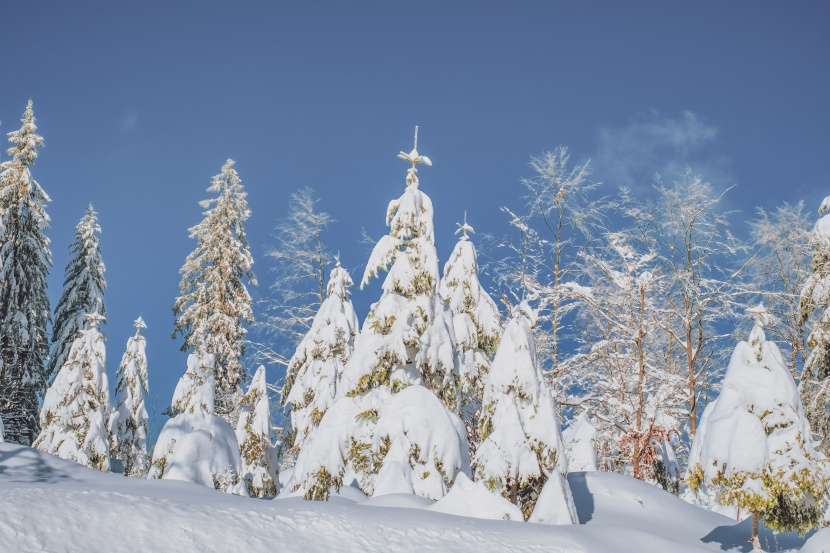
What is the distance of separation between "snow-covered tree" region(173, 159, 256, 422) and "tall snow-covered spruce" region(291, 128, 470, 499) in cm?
1308

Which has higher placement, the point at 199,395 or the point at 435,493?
the point at 199,395

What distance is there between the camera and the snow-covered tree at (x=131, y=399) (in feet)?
83.6

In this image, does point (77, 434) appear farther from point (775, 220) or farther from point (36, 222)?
point (775, 220)

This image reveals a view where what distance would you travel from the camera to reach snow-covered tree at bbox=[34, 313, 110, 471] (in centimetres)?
1797

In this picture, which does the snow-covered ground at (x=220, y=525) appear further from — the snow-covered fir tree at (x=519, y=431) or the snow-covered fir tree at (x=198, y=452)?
the snow-covered fir tree at (x=198, y=452)

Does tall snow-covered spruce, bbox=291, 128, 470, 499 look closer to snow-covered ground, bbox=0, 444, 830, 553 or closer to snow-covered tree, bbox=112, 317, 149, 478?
snow-covered ground, bbox=0, 444, 830, 553

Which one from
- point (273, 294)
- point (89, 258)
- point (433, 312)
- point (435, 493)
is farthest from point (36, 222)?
point (435, 493)

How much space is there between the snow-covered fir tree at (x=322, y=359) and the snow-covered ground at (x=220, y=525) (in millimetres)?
10558

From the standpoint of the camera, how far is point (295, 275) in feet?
79.9

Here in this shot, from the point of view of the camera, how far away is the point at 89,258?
92.3 ft

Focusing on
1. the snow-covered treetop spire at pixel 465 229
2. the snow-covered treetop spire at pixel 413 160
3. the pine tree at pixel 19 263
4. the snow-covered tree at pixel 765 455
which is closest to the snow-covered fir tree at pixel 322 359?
the snow-covered treetop spire at pixel 465 229

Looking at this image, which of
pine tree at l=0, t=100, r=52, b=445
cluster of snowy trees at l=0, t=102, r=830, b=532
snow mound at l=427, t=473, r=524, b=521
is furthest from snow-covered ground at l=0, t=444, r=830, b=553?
pine tree at l=0, t=100, r=52, b=445

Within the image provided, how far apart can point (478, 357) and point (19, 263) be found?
20.0 m

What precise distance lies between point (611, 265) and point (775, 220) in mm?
10256
